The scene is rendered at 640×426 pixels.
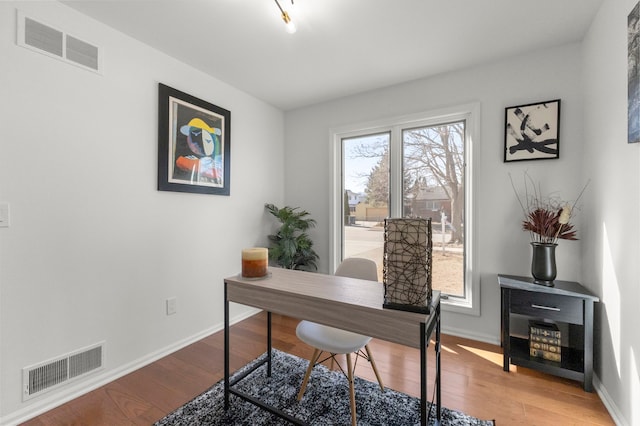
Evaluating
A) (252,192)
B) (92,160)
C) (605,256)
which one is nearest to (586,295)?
(605,256)

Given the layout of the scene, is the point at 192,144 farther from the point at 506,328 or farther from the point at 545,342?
the point at 545,342

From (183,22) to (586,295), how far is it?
336cm

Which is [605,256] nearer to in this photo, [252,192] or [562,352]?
[562,352]

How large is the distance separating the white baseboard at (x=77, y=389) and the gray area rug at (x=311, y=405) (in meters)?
0.70

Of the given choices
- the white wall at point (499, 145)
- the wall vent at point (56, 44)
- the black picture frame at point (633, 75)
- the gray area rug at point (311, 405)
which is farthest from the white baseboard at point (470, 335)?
the wall vent at point (56, 44)

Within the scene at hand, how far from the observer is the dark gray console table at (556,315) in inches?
72.7

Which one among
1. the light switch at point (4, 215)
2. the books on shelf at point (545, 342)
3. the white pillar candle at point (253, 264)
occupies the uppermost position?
the light switch at point (4, 215)

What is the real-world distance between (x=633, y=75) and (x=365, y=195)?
2.16 meters

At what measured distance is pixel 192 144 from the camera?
2.52m

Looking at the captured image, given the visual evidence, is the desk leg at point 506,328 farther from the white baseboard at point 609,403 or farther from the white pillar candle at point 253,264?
the white pillar candle at point 253,264

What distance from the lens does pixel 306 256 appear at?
11.1 feet

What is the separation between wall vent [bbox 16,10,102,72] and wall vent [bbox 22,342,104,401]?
192 cm

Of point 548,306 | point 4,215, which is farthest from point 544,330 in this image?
point 4,215

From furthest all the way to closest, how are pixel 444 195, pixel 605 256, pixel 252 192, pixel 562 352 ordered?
pixel 252 192
pixel 444 195
pixel 562 352
pixel 605 256
